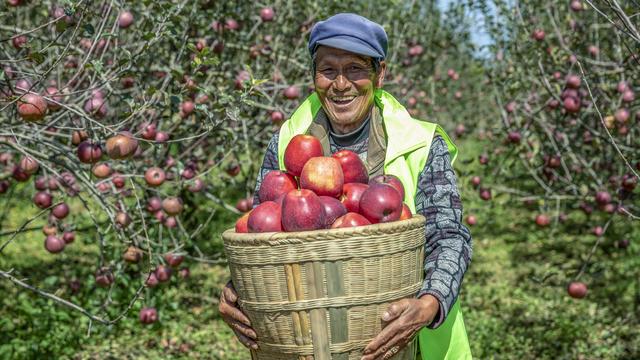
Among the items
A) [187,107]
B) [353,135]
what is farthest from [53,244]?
[353,135]

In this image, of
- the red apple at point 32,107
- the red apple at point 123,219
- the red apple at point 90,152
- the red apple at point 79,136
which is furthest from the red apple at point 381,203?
the red apple at point 123,219

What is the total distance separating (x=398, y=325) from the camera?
5.71ft

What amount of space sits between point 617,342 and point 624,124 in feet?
4.56

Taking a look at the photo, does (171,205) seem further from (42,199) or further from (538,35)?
(538,35)

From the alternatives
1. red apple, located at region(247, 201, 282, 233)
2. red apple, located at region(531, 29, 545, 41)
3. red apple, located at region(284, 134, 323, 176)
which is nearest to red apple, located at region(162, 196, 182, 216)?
red apple, located at region(284, 134, 323, 176)

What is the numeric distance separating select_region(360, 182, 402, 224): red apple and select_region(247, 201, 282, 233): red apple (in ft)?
0.69

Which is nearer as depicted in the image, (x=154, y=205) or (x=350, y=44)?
(x=350, y=44)

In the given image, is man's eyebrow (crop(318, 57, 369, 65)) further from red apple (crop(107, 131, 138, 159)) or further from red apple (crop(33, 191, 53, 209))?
red apple (crop(33, 191, 53, 209))

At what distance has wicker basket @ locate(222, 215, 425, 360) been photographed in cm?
166

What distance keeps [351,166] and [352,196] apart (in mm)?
122

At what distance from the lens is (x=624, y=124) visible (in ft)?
16.2

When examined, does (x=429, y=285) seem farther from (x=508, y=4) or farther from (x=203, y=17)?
(x=508, y=4)

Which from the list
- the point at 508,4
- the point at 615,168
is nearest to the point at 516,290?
the point at 615,168

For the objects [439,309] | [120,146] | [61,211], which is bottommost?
[61,211]
